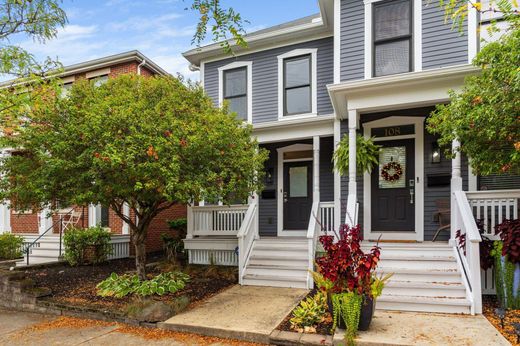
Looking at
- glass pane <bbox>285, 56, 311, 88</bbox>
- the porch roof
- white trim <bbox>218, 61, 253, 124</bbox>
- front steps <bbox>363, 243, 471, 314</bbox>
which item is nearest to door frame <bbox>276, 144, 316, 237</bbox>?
white trim <bbox>218, 61, 253, 124</bbox>

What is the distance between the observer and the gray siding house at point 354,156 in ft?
19.8

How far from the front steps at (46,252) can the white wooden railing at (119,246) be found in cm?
153

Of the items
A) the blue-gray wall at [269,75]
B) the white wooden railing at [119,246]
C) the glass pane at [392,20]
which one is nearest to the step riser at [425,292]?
the glass pane at [392,20]

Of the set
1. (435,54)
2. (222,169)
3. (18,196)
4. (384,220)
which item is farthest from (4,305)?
(435,54)

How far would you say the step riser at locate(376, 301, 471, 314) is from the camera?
506cm

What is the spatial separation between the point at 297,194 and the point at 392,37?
174 inches

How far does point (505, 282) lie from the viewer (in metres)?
5.24

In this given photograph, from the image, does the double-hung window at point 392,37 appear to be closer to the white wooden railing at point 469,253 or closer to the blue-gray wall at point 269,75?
the blue-gray wall at point 269,75

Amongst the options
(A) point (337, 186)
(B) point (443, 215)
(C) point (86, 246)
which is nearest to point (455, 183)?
(B) point (443, 215)

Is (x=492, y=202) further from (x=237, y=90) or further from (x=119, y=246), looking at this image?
(x=119, y=246)

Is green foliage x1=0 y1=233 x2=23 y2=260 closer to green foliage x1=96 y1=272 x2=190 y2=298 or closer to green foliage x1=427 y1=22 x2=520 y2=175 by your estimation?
green foliage x1=96 y1=272 x2=190 y2=298

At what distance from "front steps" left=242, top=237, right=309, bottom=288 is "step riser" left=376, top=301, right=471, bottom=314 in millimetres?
1724

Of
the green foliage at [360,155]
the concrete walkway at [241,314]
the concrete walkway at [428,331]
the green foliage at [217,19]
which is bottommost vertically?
the concrete walkway at [241,314]

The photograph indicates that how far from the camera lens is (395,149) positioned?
26.2ft
